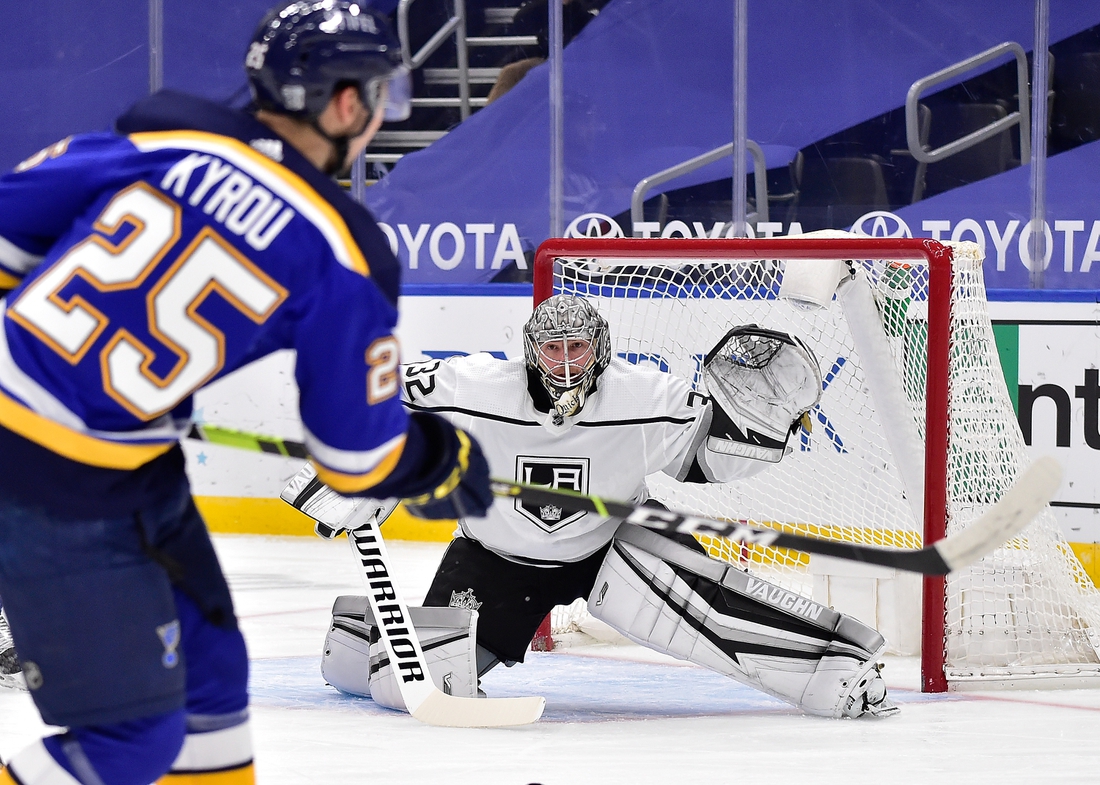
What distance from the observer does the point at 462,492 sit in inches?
61.6

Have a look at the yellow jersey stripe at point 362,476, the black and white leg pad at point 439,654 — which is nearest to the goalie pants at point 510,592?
the black and white leg pad at point 439,654

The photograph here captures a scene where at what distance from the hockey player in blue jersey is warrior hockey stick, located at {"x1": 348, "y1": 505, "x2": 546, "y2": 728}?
1.25 metres

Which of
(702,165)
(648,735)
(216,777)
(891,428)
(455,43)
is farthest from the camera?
(455,43)

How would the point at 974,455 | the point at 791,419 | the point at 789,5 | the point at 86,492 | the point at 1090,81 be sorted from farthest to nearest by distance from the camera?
the point at 789,5 < the point at 1090,81 < the point at 974,455 < the point at 791,419 < the point at 86,492

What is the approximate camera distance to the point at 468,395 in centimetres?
293

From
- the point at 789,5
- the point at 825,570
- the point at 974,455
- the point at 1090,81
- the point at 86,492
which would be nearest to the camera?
the point at 86,492

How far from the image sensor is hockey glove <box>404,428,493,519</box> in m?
1.52

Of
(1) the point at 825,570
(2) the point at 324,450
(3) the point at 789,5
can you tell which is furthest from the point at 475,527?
(3) the point at 789,5

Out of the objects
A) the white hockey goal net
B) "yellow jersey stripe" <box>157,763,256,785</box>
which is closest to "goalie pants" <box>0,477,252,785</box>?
"yellow jersey stripe" <box>157,763,256,785</box>

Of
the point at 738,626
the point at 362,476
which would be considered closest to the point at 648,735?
the point at 738,626

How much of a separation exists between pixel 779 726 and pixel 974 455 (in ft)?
2.63

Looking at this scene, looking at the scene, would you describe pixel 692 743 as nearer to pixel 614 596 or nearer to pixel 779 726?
pixel 779 726

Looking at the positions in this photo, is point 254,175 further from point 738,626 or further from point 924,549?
point 738,626

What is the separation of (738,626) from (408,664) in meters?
0.65
